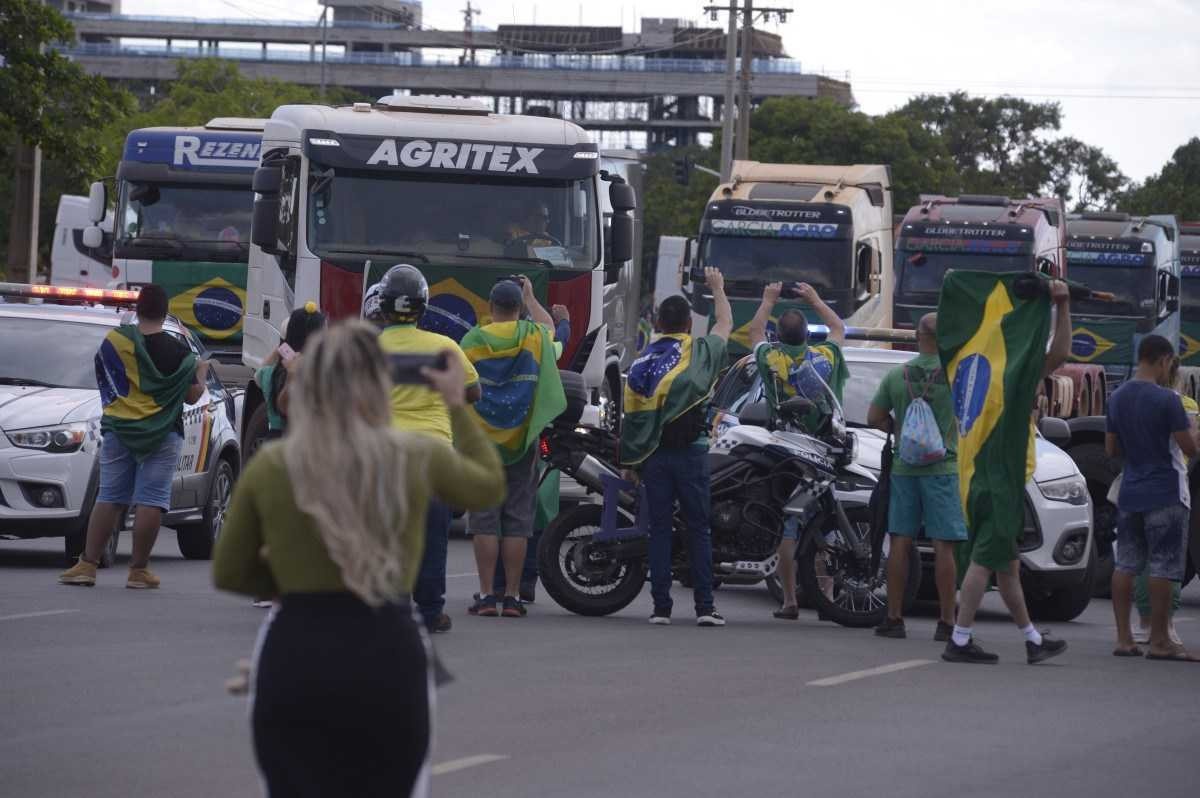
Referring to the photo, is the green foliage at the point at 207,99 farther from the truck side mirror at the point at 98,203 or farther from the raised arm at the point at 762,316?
the raised arm at the point at 762,316

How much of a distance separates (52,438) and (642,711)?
253 inches

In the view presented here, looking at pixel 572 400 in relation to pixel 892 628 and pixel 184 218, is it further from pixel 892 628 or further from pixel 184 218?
pixel 184 218

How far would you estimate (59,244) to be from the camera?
3266 centimetres

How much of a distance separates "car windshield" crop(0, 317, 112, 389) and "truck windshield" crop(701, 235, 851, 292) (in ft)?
51.5

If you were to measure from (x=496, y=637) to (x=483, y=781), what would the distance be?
3.94 m

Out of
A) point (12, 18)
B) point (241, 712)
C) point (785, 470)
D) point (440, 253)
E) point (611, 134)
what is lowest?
point (241, 712)

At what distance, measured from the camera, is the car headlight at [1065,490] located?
1323 cm

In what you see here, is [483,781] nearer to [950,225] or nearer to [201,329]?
[201,329]

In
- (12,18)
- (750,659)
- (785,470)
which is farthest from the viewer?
(12,18)

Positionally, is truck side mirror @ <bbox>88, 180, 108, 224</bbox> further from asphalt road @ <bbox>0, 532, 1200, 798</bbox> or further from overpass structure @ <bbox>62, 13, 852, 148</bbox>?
overpass structure @ <bbox>62, 13, 852, 148</bbox>

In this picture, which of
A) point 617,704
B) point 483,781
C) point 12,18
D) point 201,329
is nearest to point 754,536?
point 617,704

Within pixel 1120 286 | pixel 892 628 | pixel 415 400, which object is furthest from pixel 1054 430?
pixel 1120 286

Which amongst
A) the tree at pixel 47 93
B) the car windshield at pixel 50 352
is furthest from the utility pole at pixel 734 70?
the car windshield at pixel 50 352

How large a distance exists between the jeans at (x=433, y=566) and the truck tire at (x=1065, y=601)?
4.61m
